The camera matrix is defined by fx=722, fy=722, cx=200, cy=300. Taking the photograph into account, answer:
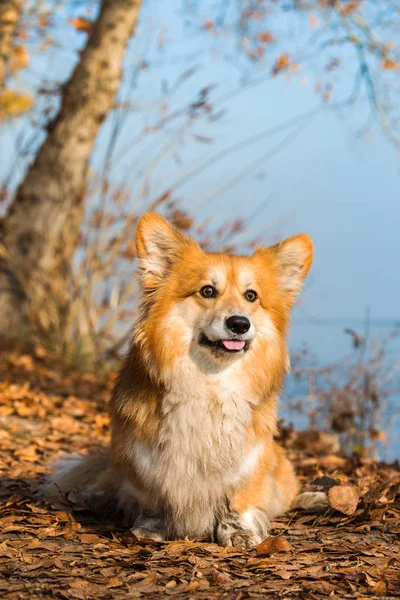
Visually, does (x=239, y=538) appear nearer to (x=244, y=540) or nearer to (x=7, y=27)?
(x=244, y=540)

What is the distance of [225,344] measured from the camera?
3.32 metres

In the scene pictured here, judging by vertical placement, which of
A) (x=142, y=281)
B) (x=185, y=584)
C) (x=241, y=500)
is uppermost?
(x=142, y=281)

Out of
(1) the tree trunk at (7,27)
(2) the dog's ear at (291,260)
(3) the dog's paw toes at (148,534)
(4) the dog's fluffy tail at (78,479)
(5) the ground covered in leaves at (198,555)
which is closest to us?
(5) the ground covered in leaves at (198,555)

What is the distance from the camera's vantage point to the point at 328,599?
2.84 m

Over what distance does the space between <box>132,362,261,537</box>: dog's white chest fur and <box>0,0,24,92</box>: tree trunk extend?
9.94 m

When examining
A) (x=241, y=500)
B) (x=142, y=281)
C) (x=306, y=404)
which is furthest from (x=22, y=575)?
(x=306, y=404)

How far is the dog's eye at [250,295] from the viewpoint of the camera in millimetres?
3525

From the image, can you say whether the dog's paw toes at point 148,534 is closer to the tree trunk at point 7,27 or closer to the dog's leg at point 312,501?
the dog's leg at point 312,501

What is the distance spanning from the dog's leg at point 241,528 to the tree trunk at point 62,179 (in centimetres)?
672

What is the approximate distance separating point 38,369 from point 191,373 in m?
5.49

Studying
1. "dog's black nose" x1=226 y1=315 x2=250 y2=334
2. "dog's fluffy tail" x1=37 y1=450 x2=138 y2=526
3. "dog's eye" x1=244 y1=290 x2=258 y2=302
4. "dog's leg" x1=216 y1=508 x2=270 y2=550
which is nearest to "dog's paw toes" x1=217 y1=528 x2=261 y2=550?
"dog's leg" x1=216 y1=508 x2=270 y2=550

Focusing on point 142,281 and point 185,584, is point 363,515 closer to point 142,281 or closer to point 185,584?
point 185,584

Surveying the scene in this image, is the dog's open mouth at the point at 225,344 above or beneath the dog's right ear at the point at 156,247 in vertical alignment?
beneath

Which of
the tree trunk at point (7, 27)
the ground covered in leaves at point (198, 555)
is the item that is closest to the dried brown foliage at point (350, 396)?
the ground covered in leaves at point (198, 555)
